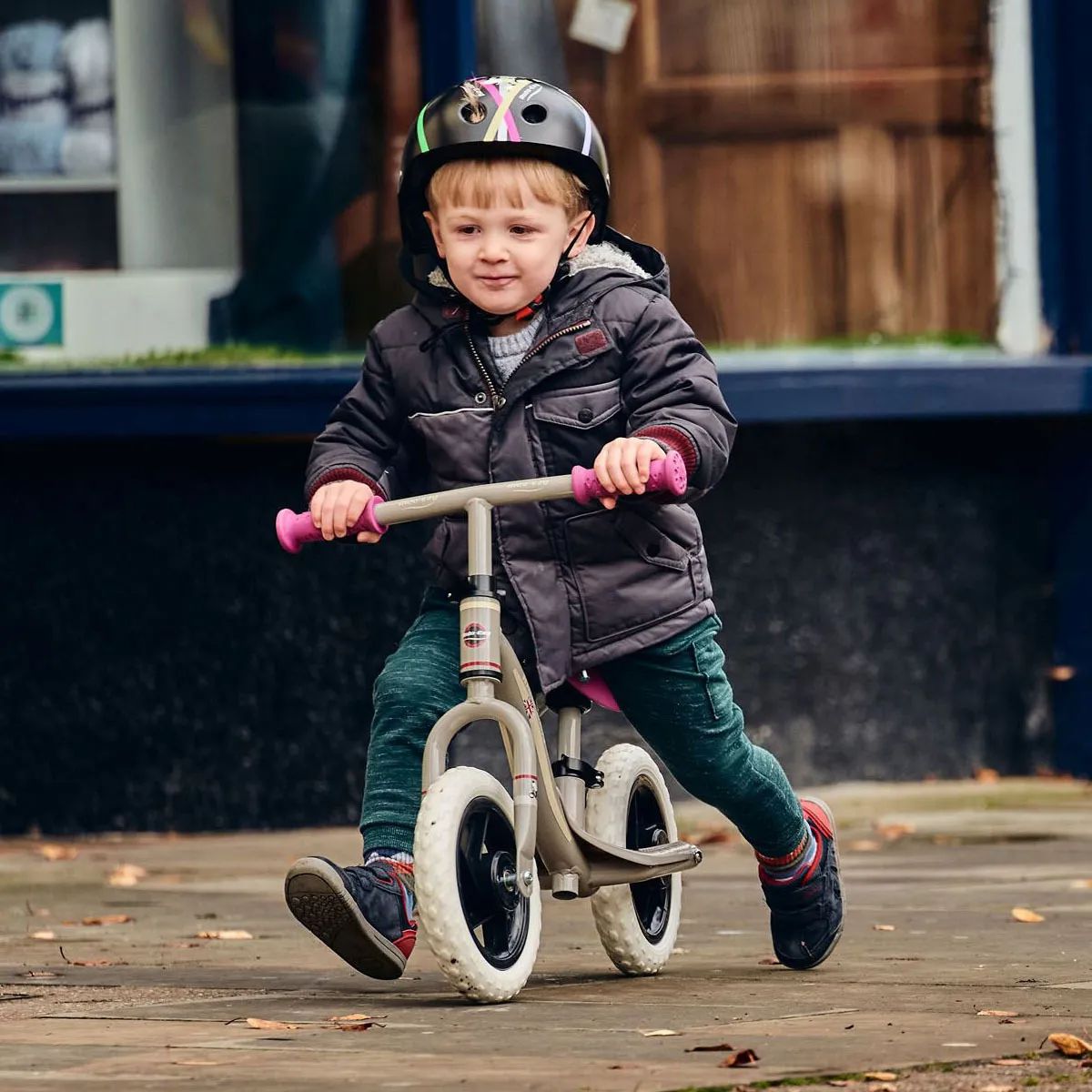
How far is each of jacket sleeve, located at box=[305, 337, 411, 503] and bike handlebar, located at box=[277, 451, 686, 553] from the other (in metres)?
0.18

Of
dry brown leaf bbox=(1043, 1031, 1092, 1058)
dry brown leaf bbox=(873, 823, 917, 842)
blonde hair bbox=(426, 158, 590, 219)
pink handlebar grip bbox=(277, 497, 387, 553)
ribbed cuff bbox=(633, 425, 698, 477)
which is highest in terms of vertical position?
blonde hair bbox=(426, 158, 590, 219)

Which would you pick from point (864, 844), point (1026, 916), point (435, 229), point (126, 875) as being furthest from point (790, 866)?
point (126, 875)

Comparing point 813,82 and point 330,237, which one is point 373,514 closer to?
point 330,237

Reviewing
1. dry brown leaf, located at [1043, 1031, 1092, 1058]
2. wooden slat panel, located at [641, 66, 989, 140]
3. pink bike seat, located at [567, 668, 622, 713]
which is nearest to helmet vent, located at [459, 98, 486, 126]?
pink bike seat, located at [567, 668, 622, 713]

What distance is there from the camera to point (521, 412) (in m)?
4.49

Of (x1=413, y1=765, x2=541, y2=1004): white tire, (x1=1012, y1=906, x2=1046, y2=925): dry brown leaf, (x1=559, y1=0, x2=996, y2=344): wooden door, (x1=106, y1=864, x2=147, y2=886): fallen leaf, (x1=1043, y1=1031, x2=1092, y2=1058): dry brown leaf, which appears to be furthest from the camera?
(x1=559, y1=0, x2=996, y2=344): wooden door

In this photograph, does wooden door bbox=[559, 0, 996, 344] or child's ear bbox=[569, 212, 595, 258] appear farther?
wooden door bbox=[559, 0, 996, 344]

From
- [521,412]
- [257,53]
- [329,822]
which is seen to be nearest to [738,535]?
[329,822]

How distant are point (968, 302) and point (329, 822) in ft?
8.78

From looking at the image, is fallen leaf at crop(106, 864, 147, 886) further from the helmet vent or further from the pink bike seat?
the helmet vent

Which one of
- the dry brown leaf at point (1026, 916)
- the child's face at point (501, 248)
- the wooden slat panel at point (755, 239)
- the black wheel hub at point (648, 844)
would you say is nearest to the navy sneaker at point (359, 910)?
the black wheel hub at point (648, 844)

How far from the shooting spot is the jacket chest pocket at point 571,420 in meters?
4.49

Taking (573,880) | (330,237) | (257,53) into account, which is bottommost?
(573,880)

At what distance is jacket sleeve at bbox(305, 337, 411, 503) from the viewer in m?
4.59
